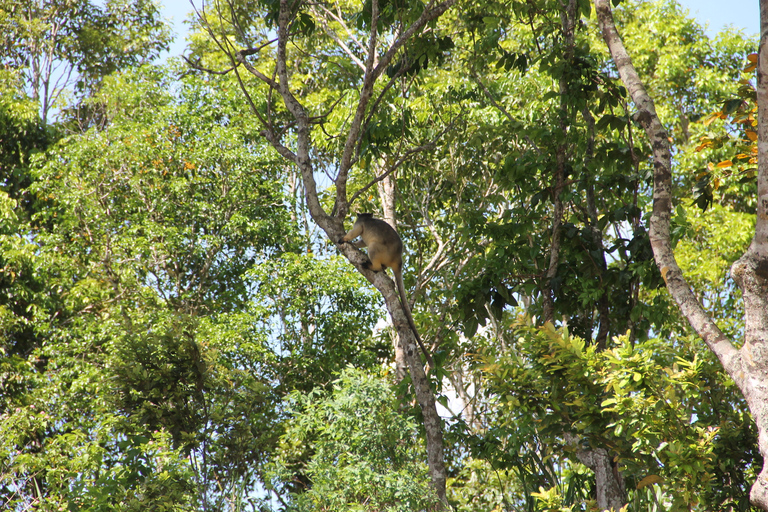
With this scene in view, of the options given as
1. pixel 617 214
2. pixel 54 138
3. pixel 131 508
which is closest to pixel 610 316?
pixel 617 214

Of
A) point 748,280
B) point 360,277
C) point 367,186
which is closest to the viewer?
point 748,280

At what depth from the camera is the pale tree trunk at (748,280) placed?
10.9 ft

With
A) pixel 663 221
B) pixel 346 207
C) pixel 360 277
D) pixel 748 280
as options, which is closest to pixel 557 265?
pixel 663 221

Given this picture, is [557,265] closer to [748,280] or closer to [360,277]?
[748,280]

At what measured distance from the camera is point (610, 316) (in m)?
5.87

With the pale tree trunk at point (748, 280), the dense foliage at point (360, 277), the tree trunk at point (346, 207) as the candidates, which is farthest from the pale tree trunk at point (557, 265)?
the pale tree trunk at point (748, 280)

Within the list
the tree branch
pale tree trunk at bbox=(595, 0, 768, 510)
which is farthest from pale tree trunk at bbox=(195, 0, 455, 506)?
pale tree trunk at bbox=(595, 0, 768, 510)

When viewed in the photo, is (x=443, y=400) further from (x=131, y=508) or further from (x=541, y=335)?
(x=131, y=508)

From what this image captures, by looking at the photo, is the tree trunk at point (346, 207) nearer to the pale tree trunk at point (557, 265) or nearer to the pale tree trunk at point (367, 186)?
the pale tree trunk at point (367, 186)

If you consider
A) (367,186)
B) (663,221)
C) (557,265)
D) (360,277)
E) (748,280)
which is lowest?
(748,280)

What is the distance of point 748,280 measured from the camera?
137 inches

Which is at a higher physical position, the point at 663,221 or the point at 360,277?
the point at 360,277

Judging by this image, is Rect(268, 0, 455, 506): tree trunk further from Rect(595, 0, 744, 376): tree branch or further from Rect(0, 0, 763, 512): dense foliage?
Rect(595, 0, 744, 376): tree branch

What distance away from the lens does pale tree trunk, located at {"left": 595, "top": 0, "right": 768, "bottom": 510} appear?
10.9 ft
